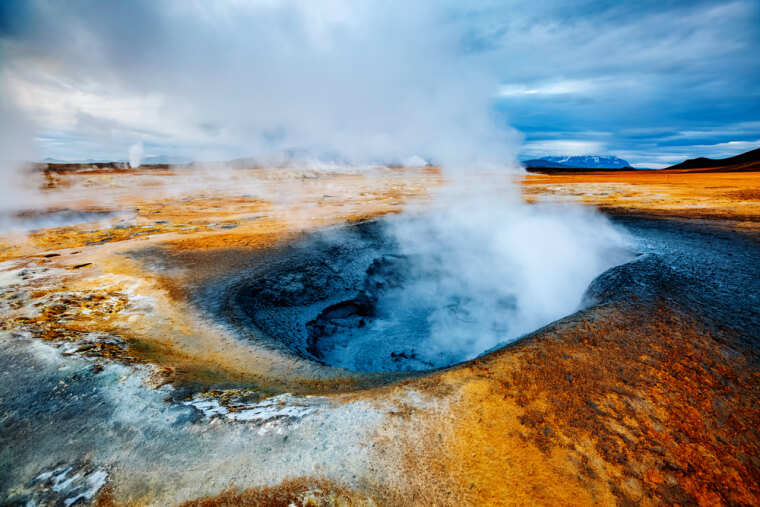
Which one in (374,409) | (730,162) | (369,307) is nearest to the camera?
(374,409)

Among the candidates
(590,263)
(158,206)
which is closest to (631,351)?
(590,263)

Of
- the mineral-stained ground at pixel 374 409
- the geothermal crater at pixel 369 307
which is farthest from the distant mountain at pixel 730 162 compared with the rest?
the mineral-stained ground at pixel 374 409

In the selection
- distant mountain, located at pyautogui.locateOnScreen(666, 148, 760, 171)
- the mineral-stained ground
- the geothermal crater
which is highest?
distant mountain, located at pyautogui.locateOnScreen(666, 148, 760, 171)

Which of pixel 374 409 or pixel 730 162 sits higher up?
pixel 730 162

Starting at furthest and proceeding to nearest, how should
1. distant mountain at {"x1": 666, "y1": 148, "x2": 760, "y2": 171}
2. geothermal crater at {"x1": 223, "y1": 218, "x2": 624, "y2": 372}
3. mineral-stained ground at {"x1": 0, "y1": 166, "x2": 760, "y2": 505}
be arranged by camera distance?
distant mountain at {"x1": 666, "y1": 148, "x2": 760, "y2": 171} → geothermal crater at {"x1": 223, "y1": 218, "x2": 624, "y2": 372} → mineral-stained ground at {"x1": 0, "y1": 166, "x2": 760, "y2": 505}

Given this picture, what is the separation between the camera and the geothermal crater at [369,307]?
6.52m

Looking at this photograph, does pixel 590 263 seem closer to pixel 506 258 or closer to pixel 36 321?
pixel 506 258

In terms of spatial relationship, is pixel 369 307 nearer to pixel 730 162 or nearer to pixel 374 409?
pixel 374 409

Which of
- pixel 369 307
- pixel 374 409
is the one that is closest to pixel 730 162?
pixel 369 307

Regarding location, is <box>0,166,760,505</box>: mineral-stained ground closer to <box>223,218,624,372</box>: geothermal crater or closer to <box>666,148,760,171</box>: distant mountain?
<box>223,218,624,372</box>: geothermal crater

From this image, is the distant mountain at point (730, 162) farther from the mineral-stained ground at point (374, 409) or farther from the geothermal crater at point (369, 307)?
the mineral-stained ground at point (374, 409)

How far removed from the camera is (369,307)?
27.2 ft

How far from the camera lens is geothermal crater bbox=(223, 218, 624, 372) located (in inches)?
257

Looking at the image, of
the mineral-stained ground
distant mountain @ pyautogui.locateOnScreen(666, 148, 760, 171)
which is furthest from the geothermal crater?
distant mountain @ pyautogui.locateOnScreen(666, 148, 760, 171)
